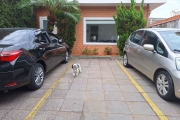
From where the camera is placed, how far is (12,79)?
3045mm

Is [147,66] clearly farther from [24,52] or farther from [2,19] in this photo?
[2,19]

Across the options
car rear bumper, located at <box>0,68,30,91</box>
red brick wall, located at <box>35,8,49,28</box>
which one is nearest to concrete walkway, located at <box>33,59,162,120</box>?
car rear bumper, located at <box>0,68,30,91</box>

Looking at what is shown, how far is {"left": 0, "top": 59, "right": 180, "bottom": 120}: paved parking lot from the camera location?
281 cm

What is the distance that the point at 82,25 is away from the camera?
29.8 ft

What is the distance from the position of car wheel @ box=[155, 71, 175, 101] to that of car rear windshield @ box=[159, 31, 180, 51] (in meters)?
0.68

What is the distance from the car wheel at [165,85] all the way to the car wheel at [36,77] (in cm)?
307

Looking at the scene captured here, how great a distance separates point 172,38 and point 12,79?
4024 millimetres

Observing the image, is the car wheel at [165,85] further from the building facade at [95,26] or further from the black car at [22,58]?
the building facade at [95,26]

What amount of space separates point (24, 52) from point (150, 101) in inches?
120

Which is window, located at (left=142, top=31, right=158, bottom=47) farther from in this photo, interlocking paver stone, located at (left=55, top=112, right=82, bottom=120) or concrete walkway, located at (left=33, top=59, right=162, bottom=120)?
interlocking paver stone, located at (left=55, top=112, right=82, bottom=120)

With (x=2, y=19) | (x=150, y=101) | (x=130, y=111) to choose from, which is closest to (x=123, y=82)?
(x=150, y=101)

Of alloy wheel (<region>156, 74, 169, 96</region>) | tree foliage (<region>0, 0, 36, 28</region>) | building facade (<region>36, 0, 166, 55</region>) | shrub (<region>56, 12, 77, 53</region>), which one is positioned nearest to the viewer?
alloy wheel (<region>156, 74, 169, 96</region>)

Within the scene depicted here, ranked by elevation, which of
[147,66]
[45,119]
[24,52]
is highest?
[24,52]

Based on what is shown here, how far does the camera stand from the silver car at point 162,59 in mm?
3182
